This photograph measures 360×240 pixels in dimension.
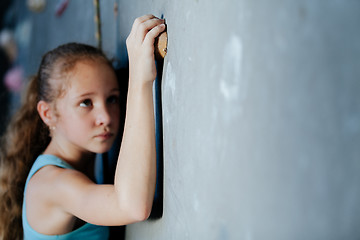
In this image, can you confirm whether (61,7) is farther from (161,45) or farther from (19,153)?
(161,45)

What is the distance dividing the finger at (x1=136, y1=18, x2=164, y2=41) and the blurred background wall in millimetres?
121

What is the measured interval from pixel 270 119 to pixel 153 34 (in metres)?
Result: 0.40

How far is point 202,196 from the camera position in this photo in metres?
0.54

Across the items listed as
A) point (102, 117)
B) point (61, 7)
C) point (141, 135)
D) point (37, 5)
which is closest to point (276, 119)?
point (141, 135)

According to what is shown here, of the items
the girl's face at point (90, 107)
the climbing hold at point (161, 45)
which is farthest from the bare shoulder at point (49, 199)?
the climbing hold at point (161, 45)

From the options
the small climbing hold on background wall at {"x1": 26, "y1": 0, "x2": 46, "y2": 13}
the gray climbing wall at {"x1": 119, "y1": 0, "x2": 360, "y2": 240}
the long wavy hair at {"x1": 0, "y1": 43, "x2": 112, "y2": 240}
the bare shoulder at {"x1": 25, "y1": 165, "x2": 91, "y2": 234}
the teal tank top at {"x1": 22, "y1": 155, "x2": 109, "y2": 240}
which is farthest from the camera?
the small climbing hold on background wall at {"x1": 26, "y1": 0, "x2": 46, "y2": 13}

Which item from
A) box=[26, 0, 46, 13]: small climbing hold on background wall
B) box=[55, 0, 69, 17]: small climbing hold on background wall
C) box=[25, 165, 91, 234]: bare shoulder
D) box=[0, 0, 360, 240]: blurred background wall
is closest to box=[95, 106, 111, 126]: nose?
box=[25, 165, 91, 234]: bare shoulder

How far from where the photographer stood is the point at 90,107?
103 centimetres

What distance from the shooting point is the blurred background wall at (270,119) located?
34 centimetres

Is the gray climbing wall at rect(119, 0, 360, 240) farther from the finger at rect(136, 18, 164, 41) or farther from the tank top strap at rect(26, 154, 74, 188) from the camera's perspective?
the tank top strap at rect(26, 154, 74, 188)

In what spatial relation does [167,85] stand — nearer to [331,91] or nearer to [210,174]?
[210,174]

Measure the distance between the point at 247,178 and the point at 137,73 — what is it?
15.7 inches

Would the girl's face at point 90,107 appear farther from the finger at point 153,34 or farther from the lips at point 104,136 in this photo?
the finger at point 153,34

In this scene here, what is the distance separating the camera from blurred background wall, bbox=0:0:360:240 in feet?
1.11
